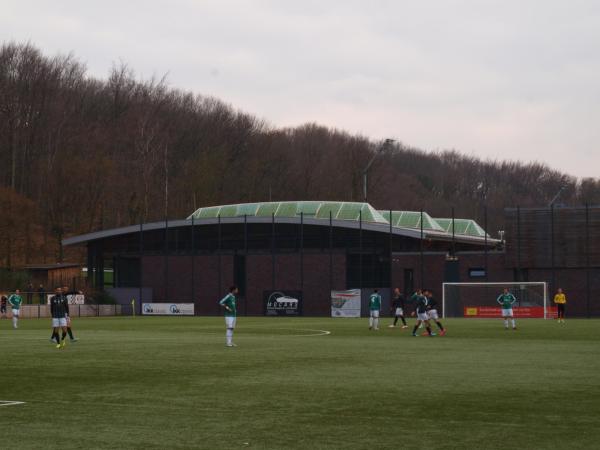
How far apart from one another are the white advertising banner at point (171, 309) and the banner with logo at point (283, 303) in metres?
6.74

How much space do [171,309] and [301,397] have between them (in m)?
67.7

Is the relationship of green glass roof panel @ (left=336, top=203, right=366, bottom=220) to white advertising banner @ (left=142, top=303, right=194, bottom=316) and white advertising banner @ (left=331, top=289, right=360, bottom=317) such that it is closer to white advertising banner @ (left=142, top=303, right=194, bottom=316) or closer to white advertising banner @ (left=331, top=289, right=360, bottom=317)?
white advertising banner @ (left=331, top=289, right=360, bottom=317)

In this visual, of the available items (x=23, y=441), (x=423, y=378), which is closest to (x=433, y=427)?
(x=23, y=441)

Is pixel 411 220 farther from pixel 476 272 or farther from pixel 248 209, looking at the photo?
pixel 476 272

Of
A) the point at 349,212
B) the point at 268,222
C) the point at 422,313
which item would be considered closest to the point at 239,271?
the point at 268,222

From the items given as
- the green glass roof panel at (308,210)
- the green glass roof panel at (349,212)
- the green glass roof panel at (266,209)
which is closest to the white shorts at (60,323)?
the green glass roof panel at (308,210)

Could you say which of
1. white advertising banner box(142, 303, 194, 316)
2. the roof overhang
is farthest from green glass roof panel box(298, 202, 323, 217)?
white advertising banner box(142, 303, 194, 316)

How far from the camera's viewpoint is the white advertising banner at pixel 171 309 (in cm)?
8450

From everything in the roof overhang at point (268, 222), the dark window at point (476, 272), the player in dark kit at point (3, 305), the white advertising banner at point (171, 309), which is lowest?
the white advertising banner at point (171, 309)

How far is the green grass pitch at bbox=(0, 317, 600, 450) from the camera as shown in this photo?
43.7 ft

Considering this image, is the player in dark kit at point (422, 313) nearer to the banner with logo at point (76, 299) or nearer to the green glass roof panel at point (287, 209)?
the banner with logo at point (76, 299)

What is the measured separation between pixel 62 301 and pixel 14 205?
61.4 m

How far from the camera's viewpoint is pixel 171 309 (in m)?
84.6

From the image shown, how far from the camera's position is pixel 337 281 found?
85.3 metres
